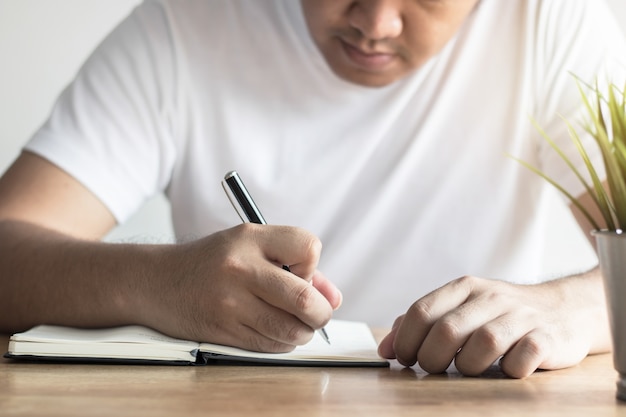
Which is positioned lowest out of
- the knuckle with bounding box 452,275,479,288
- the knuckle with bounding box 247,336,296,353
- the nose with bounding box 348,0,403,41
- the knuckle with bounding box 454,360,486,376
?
the knuckle with bounding box 454,360,486,376

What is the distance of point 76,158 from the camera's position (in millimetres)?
1604

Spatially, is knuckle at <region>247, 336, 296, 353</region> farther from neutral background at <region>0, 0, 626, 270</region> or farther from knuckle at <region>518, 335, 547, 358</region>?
neutral background at <region>0, 0, 626, 270</region>

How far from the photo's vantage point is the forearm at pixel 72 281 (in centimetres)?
116

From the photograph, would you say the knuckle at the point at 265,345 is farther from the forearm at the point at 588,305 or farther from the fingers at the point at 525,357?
the forearm at the point at 588,305

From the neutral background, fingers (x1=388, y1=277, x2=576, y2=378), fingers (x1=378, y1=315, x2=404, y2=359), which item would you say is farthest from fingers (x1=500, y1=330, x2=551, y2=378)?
the neutral background

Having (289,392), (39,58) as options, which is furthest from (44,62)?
(289,392)

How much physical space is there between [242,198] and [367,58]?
0.55 metres

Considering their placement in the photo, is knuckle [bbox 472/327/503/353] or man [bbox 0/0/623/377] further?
man [bbox 0/0/623/377]

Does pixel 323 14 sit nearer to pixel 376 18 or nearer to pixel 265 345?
pixel 376 18

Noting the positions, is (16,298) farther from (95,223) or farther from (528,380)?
(528,380)

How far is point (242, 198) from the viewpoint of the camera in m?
1.17

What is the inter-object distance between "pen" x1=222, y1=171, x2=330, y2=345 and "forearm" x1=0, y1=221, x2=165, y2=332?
12 cm

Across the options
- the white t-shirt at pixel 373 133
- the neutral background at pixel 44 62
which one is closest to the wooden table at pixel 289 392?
the white t-shirt at pixel 373 133

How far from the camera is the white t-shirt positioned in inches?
70.0
